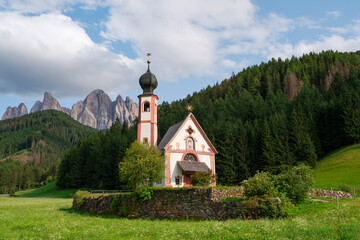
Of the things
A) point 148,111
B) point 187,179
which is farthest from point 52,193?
point 187,179

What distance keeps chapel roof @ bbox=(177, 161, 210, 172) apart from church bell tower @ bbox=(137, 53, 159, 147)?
5579 millimetres

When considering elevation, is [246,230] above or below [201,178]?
below

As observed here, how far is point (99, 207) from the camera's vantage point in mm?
24438

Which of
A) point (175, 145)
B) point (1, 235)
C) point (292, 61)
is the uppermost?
point (292, 61)

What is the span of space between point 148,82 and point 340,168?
35.8 m

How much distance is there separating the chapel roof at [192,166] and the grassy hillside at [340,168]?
1559cm

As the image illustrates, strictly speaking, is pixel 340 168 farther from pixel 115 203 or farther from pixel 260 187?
pixel 115 203

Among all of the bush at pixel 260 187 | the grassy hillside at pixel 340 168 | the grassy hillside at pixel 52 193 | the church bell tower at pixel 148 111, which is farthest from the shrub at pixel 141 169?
the grassy hillside at pixel 52 193

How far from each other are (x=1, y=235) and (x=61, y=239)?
378cm

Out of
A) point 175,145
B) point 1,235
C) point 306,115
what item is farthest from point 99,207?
point 306,115

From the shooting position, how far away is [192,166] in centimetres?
4103

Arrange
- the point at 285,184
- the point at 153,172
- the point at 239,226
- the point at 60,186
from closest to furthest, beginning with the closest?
the point at 239,226 < the point at 285,184 < the point at 153,172 < the point at 60,186

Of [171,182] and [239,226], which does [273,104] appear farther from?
[239,226]

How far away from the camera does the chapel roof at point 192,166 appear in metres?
40.0
